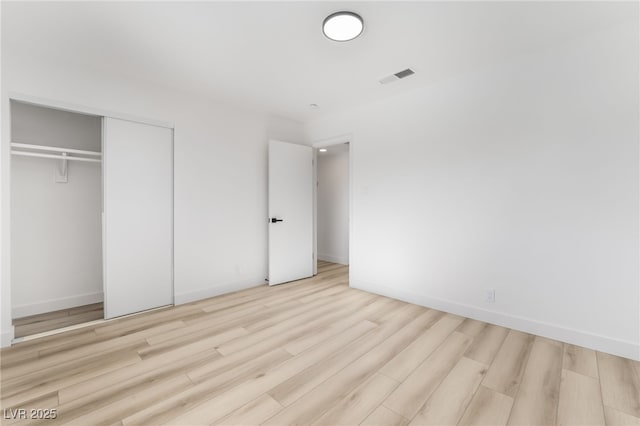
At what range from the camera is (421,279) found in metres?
3.23

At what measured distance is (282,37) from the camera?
7.23 feet

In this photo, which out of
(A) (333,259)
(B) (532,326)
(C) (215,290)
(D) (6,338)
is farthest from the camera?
(A) (333,259)

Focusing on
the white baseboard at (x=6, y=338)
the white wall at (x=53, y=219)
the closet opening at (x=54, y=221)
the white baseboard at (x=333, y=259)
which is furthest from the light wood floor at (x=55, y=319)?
the white baseboard at (x=333, y=259)

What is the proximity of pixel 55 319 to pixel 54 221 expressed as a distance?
1.07 meters

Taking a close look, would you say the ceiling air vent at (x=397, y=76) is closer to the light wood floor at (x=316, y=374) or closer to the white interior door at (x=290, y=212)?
the white interior door at (x=290, y=212)

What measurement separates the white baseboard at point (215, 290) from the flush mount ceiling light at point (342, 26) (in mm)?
3127

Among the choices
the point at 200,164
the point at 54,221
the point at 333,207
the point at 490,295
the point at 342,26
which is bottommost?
the point at 490,295

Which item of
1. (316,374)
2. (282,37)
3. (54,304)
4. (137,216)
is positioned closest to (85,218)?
(137,216)

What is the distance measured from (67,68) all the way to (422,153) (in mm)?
3700

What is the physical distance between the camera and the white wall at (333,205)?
18.5 ft

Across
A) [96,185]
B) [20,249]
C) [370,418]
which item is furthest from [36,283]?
[370,418]

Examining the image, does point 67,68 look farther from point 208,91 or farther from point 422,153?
point 422,153

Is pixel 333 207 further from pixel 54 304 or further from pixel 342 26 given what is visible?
pixel 54 304

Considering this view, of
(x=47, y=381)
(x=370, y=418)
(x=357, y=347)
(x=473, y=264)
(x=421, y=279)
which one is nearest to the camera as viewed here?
(x=370, y=418)
